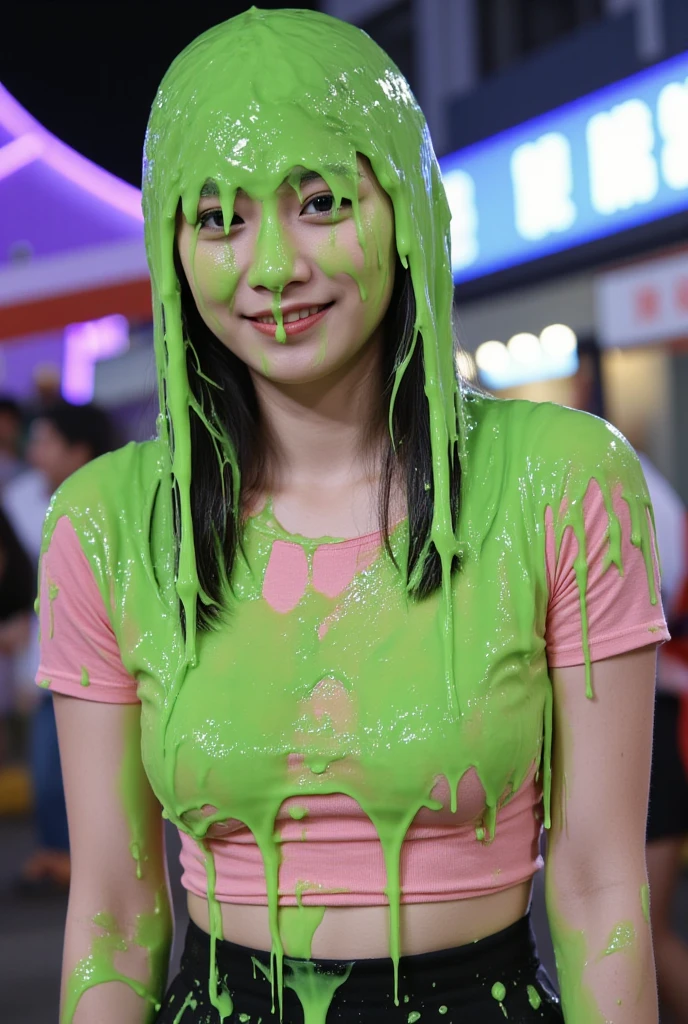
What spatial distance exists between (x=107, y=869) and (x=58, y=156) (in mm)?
1296

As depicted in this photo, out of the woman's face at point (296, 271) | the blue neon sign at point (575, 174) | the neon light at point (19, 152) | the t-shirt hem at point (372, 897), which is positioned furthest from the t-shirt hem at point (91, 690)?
the blue neon sign at point (575, 174)

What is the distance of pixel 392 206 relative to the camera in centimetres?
113

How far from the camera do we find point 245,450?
4.14 feet

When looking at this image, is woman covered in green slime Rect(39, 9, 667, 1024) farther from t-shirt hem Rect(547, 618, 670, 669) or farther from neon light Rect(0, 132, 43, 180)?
neon light Rect(0, 132, 43, 180)

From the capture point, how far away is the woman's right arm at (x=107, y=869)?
1.20 meters

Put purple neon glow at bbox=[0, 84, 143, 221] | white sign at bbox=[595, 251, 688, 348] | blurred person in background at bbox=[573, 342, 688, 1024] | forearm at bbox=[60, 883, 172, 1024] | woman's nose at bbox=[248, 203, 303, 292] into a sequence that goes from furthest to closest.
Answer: white sign at bbox=[595, 251, 688, 348]
blurred person in background at bbox=[573, 342, 688, 1024]
purple neon glow at bbox=[0, 84, 143, 221]
forearm at bbox=[60, 883, 172, 1024]
woman's nose at bbox=[248, 203, 303, 292]

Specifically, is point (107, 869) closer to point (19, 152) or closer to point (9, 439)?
point (19, 152)

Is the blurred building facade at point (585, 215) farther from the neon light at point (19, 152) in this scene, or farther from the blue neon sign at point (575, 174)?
the neon light at point (19, 152)

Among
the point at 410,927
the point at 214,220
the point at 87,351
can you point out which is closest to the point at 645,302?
the point at 214,220

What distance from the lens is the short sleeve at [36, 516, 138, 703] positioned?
1.20 meters

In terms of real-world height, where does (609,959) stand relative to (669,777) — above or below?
above

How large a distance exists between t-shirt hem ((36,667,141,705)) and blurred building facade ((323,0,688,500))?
256 centimetres

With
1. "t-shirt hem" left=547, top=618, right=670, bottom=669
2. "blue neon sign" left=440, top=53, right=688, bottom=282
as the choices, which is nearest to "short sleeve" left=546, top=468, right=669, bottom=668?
"t-shirt hem" left=547, top=618, right=670, bottom=669

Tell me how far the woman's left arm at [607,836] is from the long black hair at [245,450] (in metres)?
0.18
